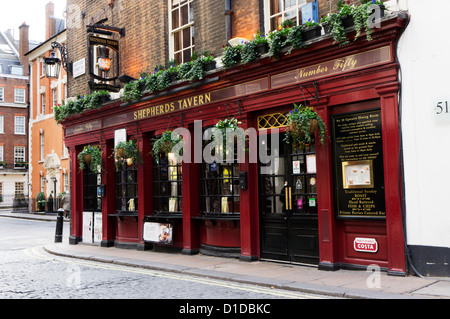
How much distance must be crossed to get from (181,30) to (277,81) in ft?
14.4

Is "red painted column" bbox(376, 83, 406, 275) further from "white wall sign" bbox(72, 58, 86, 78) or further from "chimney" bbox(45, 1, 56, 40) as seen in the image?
"chimney" bbox(45, 1, 56, 40)

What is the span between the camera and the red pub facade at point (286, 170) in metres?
7.82

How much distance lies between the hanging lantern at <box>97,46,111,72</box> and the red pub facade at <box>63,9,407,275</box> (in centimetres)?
138

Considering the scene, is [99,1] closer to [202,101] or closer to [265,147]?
[202,101]

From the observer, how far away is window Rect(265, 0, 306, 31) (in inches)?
374

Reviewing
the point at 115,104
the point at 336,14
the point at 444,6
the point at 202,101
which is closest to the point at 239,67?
the point at 202,101

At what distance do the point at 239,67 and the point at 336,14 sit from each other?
2.58m

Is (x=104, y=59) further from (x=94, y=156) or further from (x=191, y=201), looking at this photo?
(x=191, y=201)

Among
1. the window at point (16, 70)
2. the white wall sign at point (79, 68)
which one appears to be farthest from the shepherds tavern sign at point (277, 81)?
the window at point (16, 70)

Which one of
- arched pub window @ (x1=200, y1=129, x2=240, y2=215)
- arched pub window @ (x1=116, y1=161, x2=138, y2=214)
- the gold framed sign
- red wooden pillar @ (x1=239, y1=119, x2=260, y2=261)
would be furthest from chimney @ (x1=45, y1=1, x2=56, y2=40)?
the gold framed sign

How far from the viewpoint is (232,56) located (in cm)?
976

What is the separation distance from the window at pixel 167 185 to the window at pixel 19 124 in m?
45.3

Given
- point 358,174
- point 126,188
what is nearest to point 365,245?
point 358,174
